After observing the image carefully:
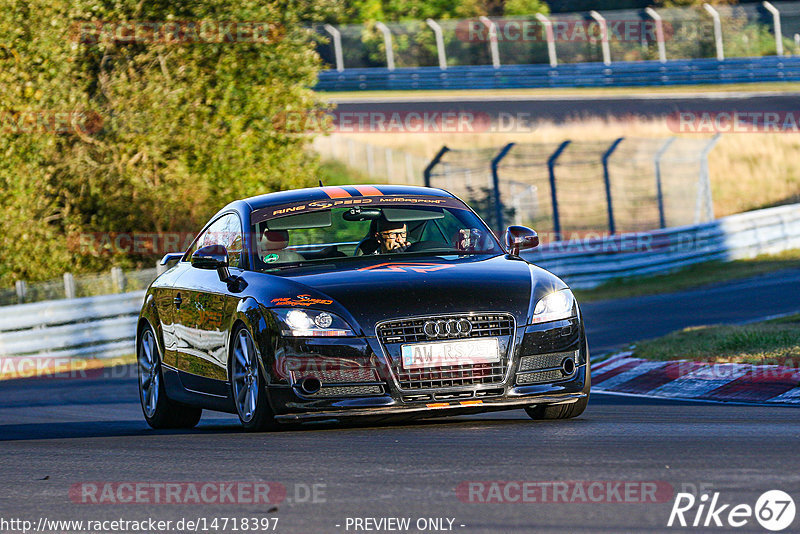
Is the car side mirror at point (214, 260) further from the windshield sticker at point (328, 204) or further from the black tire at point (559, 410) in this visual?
the black tire at point (559, 410)

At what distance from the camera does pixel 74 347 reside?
19359 millimetres

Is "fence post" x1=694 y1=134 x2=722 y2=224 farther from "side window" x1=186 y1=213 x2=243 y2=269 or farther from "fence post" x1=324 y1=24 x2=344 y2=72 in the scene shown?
"fence post" x1=324 y1=24 x2=344 y2=72

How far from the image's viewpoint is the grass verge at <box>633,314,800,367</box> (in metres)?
11.4

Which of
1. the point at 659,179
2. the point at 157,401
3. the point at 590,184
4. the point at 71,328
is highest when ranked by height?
the point at 157,401

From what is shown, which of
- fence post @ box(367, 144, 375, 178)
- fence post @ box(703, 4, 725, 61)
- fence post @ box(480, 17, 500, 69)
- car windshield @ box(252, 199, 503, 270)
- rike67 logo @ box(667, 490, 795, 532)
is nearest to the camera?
rike67 logo @ box(667, 490, 795, 532)

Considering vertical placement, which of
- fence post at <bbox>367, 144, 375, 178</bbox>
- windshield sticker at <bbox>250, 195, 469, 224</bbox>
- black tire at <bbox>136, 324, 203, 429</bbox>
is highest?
windshield sticker at <bbox>250, 195, 469, 224</bbox>

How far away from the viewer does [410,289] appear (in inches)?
321

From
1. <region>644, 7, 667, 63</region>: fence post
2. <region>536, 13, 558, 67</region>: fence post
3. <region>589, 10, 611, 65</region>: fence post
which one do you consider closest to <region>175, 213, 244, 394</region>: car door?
<region>644, 7, 667, 63</region>: fence post

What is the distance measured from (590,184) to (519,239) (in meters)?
21.2

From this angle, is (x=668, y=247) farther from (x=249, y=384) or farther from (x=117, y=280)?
(x=249, y=384)

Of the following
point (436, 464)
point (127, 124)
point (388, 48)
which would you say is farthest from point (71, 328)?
point (388, 48)

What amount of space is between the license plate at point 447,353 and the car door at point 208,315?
1.37 metres

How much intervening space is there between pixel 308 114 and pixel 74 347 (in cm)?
876

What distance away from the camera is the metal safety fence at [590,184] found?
28.3 meters
